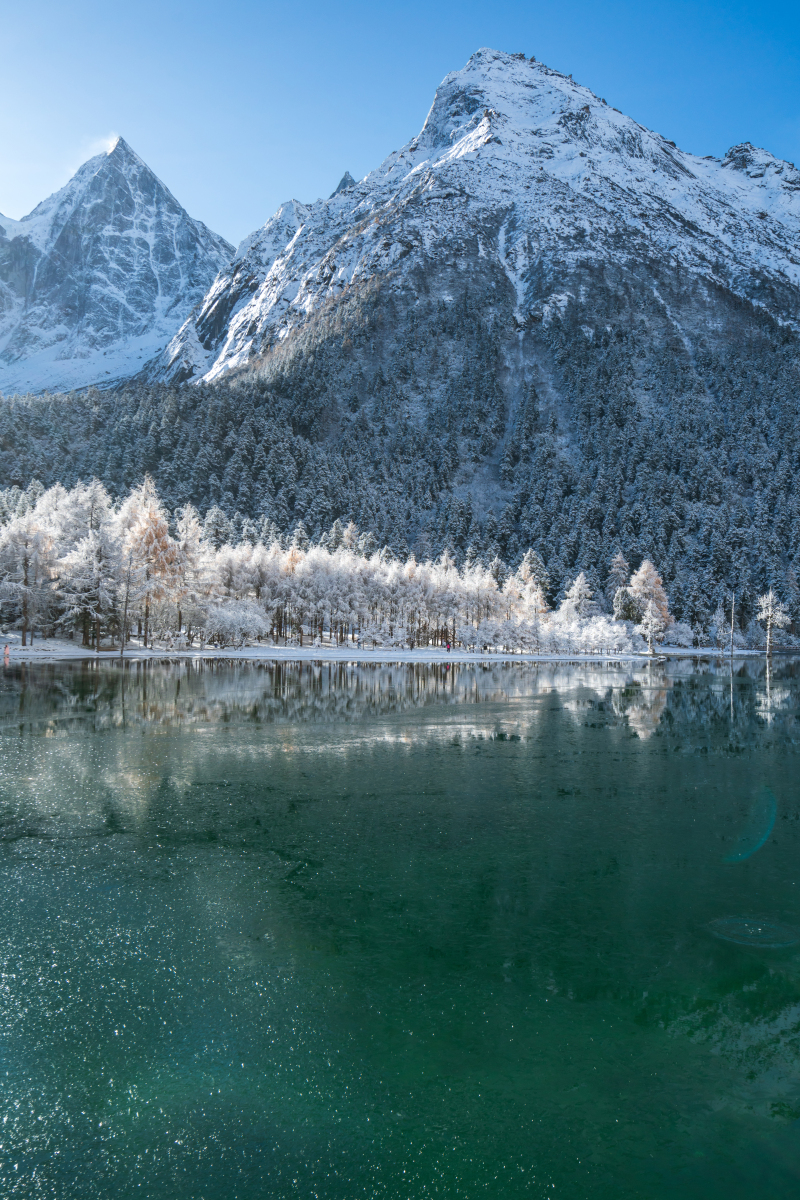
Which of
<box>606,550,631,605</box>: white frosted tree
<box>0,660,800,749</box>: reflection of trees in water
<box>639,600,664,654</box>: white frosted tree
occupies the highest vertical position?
<box>606,550,631,605</box>: white frosted tree

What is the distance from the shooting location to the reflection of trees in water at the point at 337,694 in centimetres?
2986

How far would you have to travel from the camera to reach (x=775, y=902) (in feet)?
37.8

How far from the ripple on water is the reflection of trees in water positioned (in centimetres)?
1744

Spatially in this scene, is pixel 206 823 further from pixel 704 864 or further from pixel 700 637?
pixel 700 637

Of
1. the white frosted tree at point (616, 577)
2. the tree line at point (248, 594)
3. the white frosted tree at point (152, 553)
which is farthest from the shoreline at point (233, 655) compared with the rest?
the white frosted tree at point (616, 577)

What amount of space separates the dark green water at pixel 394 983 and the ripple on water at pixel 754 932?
55 millimetres

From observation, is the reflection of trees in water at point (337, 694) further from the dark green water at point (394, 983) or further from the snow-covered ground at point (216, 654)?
the dark green water at point (394, 983)

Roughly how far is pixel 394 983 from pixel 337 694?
104 ft

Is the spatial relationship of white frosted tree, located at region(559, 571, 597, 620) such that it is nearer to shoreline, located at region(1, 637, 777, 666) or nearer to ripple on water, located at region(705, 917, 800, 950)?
shoreline, located at region(1, 637, 777, 666)

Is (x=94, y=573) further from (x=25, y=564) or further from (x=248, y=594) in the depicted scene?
(x=248, y=594)

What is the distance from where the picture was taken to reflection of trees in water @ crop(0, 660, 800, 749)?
1176 inches

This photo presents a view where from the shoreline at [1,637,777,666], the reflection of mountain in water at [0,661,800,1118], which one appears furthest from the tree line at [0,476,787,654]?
the reflection of mountain in water at [0,661,800,1118]

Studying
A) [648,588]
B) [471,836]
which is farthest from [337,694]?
[648,588]

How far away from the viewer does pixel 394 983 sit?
28.4ft
